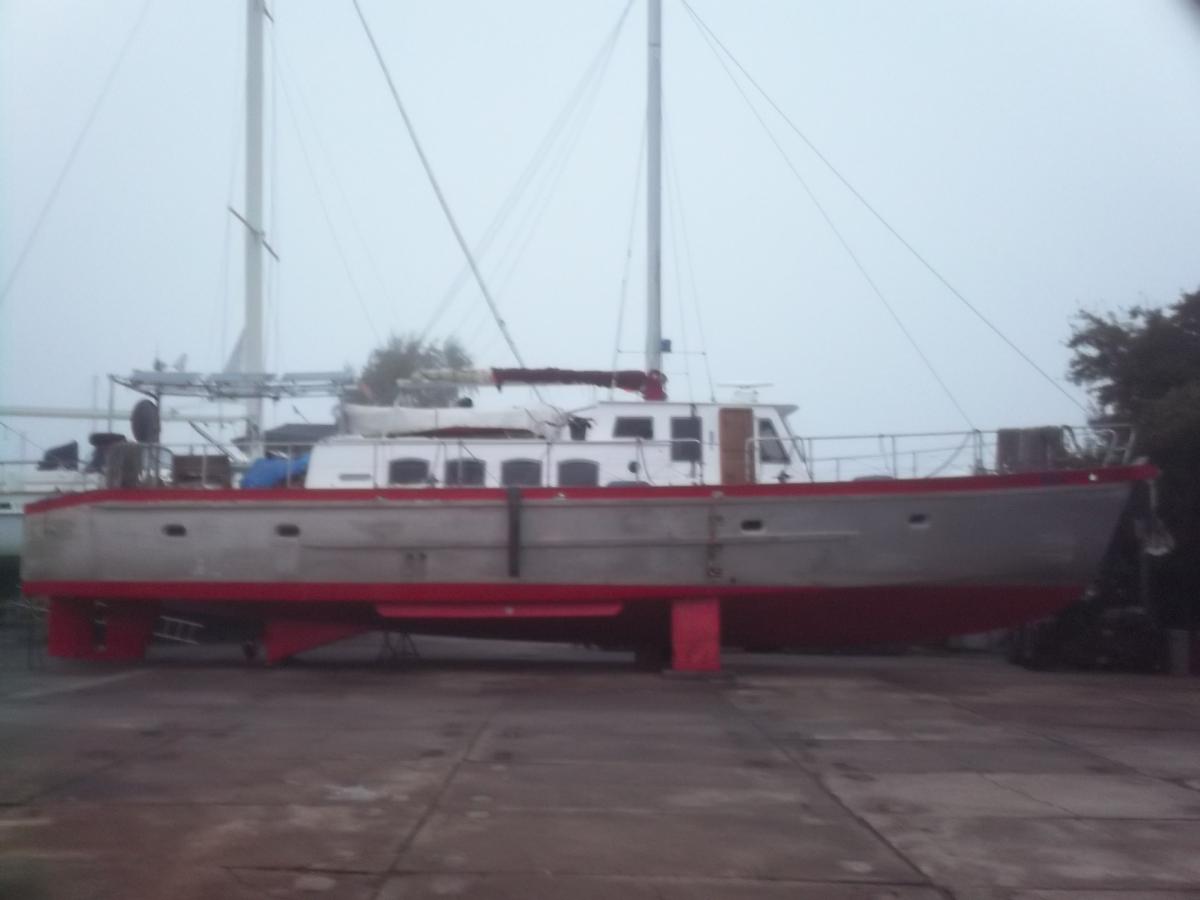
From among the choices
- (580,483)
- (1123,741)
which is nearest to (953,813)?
(1123,741)

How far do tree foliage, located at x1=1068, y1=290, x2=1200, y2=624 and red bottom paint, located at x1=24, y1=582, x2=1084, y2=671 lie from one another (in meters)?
3.82

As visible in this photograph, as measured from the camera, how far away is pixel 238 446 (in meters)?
17.3

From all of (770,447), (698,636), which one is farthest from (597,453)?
(698,636)

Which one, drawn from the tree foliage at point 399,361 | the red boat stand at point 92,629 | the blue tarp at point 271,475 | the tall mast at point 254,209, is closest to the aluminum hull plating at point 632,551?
the red boat stand at point 92,629

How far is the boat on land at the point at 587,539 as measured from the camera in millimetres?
13984

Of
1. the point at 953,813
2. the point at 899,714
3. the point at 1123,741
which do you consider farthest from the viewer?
the point at 899,714

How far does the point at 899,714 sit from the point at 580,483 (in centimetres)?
520

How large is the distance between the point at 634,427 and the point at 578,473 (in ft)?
3.34

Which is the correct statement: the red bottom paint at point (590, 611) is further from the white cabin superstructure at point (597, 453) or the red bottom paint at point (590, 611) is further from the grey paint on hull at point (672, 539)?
the white cabin superstructure at point (597, 453)

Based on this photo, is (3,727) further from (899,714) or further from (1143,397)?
(1143,397)

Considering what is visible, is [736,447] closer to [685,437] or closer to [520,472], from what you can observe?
[685,437]

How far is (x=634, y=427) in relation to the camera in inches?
611

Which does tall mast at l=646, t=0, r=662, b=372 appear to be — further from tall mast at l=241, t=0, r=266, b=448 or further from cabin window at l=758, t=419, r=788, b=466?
tall mast at l=241, t=0, r=266, b=448

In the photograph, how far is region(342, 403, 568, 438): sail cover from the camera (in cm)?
1570
